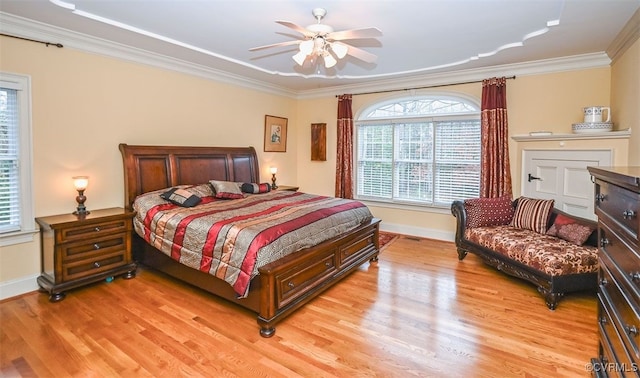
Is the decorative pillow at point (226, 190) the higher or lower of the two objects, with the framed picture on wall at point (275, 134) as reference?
lower

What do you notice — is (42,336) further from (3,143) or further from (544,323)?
(544,323)

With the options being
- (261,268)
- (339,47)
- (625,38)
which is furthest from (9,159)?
(625,38)

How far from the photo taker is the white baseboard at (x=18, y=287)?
3172 mm

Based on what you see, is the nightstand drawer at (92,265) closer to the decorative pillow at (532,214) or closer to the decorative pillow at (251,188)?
the decorative pillow at (251,188)

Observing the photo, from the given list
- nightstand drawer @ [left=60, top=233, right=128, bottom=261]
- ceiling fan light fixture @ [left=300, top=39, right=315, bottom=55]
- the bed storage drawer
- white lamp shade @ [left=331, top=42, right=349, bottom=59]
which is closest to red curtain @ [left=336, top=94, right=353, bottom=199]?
the bed storage drawer

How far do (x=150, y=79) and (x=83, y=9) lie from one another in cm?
129

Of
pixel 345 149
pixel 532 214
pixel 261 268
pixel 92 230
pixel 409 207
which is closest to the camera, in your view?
pixel 261 268

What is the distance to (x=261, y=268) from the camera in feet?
8.47

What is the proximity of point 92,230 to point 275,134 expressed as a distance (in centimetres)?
355

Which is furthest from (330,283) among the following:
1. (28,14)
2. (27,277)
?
(28,14)

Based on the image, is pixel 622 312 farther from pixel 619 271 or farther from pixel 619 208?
pixel 619 208

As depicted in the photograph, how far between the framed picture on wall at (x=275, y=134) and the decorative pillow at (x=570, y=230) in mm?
4413

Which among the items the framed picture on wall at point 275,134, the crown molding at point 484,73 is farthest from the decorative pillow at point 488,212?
the framed picture on wall at point 275,134

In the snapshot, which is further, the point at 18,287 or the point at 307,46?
the point at 18,287
